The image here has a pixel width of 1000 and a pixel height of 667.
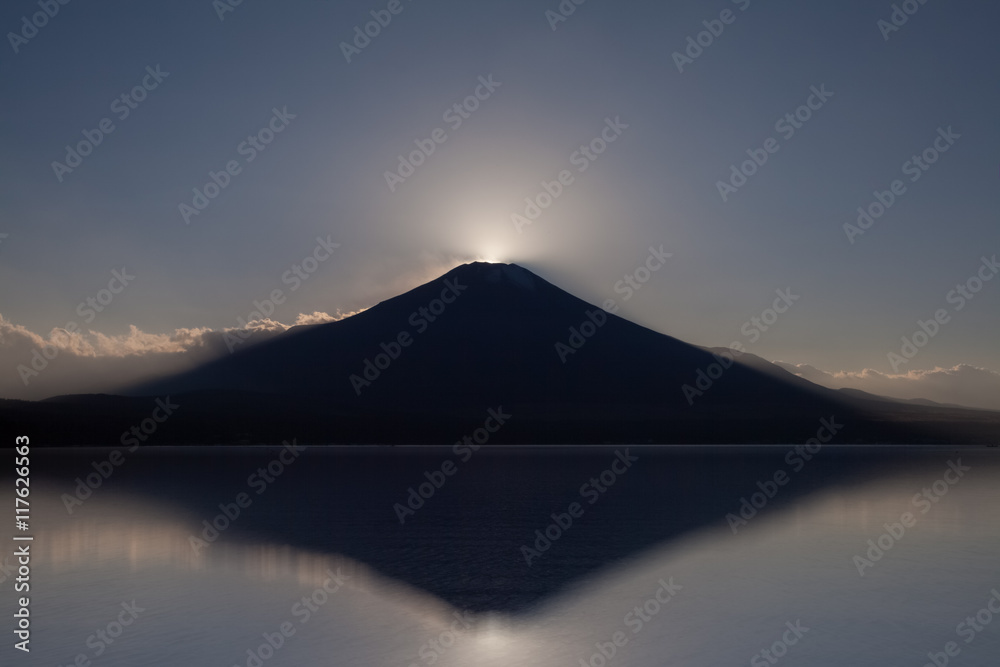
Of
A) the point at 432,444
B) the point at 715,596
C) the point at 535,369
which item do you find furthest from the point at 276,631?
the point at 535,369
